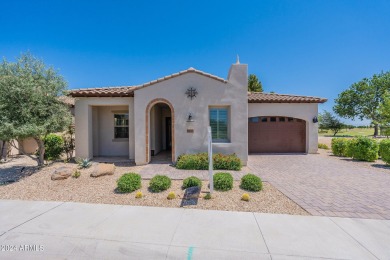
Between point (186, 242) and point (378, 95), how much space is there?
52.1 m

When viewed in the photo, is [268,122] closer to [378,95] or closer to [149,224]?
[149,224]

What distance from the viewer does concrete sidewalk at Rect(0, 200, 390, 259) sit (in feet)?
10.9

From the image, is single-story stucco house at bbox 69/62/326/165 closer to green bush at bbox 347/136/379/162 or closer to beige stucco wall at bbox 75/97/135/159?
beige stucco wall at bbox 75/97/135/159

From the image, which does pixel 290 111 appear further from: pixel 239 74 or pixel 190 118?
pixel 190 118

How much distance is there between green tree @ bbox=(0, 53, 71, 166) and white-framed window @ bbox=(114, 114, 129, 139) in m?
3.74

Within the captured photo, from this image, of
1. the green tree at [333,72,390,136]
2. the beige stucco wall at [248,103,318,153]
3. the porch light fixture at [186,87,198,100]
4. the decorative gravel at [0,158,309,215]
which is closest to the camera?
the decorative gravel at [0,158,309,215]

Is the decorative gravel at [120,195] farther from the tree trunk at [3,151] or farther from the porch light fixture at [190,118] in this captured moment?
the tree trunk at [3,151]

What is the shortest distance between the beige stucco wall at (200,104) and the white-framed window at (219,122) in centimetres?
49

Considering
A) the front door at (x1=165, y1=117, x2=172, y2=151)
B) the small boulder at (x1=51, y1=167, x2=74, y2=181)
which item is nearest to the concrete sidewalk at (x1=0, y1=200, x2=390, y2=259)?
the small boulder at (x1=51, y1=167, x2=74, y2=181)

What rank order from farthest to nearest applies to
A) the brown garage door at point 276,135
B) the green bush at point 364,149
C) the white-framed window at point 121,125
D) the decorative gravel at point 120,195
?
the brown garage door at point 276,135
the white-framed window at point 121,125
the green bush at point 364,149
the decorative gravel at point 120,195

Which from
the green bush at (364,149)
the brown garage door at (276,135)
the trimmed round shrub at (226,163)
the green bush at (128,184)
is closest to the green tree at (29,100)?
the green bush at (128,184)

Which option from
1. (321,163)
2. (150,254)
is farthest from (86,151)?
(321,163)

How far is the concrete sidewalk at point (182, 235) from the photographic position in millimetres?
3320

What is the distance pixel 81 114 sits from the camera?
1065 cm
